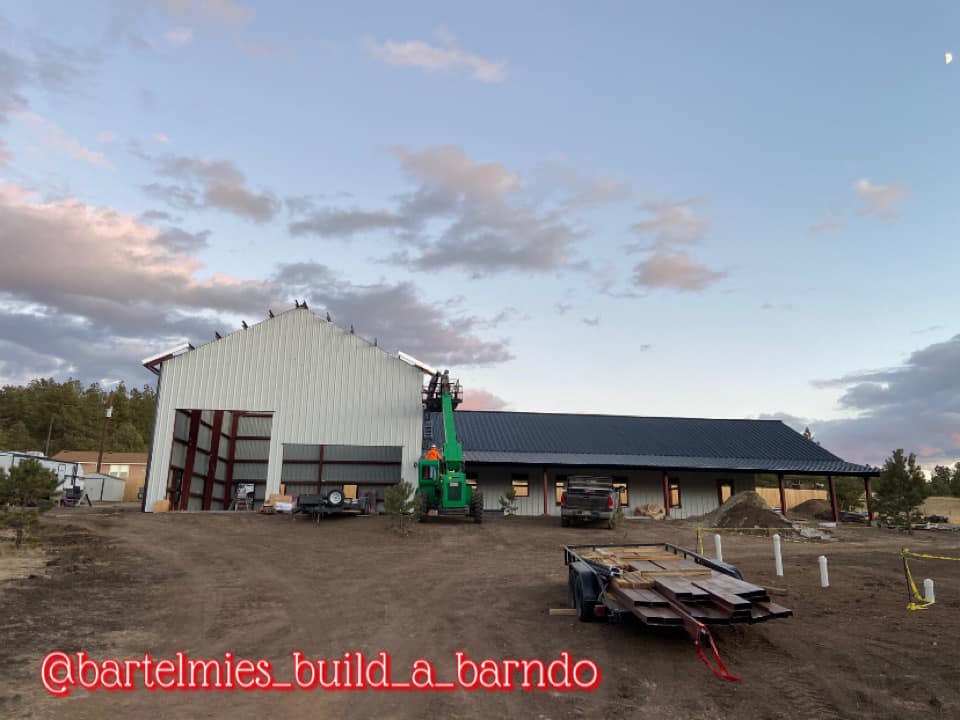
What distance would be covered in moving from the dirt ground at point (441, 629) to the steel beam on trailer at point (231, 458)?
21.8 m

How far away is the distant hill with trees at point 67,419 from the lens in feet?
318

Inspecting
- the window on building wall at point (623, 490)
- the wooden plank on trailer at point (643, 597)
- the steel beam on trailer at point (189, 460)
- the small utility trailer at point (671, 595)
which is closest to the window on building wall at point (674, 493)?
the window on building wall at point (623, 490)

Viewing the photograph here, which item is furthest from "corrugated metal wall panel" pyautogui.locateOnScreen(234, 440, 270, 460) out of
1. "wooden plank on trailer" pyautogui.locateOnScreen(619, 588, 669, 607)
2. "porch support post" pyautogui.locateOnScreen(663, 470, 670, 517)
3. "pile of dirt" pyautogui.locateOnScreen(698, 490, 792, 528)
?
"wooden plank on trailer" pyautogui.locateOnScreen(619, 588, 669, 607)

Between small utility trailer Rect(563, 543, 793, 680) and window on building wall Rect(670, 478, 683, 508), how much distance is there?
2884cm

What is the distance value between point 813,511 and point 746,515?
1503 cm

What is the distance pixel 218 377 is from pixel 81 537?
46.2 ft

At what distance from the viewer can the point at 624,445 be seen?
1734 inches

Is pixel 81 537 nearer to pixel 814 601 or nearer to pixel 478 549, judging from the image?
pixel 478 549

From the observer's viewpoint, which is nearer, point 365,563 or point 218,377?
point 365,563

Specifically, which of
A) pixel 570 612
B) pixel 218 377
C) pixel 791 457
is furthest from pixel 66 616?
pixel 791 457

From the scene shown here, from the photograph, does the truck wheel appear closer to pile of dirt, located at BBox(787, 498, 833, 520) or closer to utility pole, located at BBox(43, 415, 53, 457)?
pile of dirt, located at BBox(787, 498, 833, 520)

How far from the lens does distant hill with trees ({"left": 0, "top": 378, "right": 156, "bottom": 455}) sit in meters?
96.9

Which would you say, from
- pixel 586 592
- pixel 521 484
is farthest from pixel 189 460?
pixel 586 592

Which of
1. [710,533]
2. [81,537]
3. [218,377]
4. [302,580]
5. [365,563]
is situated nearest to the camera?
[302,580]
